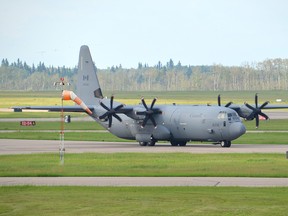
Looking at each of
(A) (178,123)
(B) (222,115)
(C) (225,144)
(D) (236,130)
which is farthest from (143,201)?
(A) (178,123)

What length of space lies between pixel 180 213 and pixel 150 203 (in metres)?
2.44

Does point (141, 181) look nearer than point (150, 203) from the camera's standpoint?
No

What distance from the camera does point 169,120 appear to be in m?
63.3

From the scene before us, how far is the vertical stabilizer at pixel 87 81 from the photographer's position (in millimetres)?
69812

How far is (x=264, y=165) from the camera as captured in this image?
42.8 metres

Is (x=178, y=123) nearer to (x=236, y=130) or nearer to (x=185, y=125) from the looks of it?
(x=185, y=125)

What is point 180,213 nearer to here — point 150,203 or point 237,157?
point 150,203

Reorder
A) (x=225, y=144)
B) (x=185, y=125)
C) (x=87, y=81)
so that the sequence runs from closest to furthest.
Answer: (x=225, y=144) → (x=185, y=125) → (x=87, y=81)

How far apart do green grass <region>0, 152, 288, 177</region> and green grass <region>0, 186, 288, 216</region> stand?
6903 millimetres

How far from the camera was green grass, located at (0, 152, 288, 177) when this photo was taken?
39.5m

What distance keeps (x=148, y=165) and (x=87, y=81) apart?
91.5 ft

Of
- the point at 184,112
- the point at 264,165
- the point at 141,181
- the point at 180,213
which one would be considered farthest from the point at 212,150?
the point at 180,213

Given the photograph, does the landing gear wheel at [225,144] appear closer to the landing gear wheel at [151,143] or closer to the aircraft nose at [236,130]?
the aircraft nose at [236,130]

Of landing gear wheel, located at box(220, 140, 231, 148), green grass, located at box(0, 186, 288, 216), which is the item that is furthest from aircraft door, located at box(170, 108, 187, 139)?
green grass, located at box(0, 186, 288, 216)
